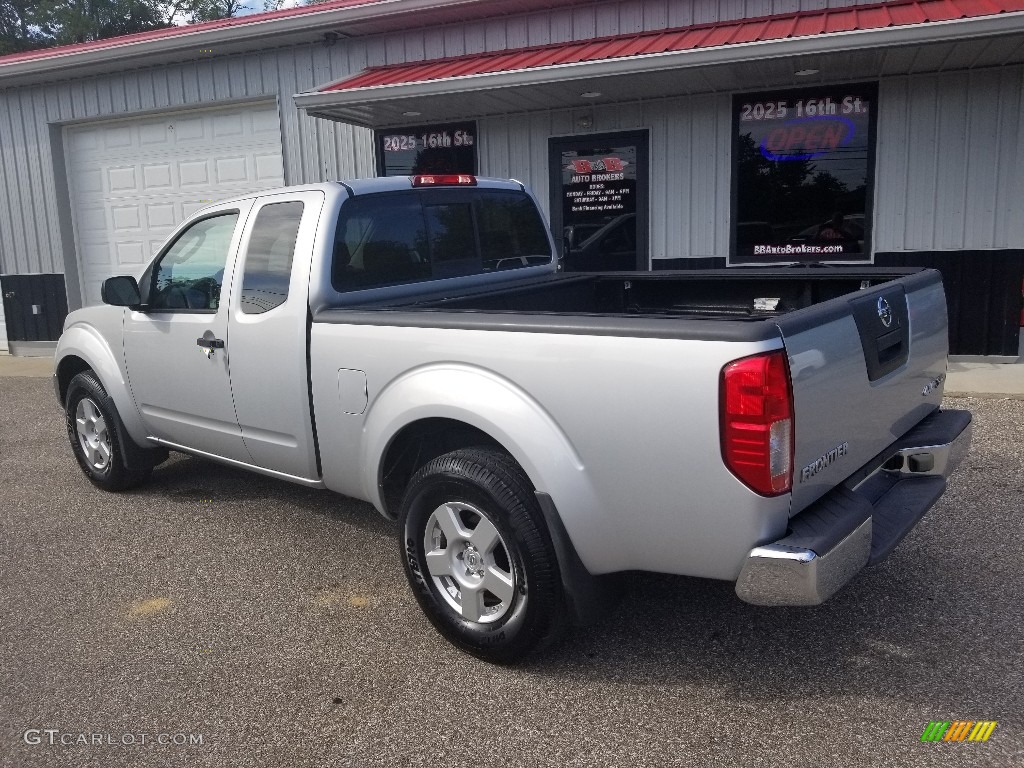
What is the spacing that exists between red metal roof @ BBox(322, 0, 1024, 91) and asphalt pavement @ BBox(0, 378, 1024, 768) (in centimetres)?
438

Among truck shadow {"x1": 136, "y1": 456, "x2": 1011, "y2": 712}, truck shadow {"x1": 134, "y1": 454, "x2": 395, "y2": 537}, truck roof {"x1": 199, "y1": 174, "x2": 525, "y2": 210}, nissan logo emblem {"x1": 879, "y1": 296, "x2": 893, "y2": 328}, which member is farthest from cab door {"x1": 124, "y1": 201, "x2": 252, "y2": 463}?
nissan logo emblem {"x1": 879, "y1": 296, "x2": 893, "y2": 328}

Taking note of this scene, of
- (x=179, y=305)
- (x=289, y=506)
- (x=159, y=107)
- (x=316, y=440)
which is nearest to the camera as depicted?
(x=316, y=440)

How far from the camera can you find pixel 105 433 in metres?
5.40

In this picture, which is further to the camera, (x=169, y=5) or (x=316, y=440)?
(x=169, y=5)

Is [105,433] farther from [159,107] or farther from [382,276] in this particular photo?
[159,107]

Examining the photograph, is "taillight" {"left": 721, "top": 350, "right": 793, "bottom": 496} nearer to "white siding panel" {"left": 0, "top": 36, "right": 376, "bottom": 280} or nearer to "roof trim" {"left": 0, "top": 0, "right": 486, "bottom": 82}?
"roof trim" {"left": 0, "top": 0, "right": 486, "bottom": 82}

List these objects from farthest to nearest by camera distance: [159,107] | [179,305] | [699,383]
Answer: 1. [159,107]
2. [179,305]
3. [699,383]

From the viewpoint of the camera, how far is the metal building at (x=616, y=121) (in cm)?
798

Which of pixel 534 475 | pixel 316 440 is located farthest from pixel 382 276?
pixel 534 475

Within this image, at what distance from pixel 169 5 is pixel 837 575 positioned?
134 feet

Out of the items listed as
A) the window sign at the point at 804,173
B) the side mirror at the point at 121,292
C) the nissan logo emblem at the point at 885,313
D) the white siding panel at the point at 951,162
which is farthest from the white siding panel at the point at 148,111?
the nissan logo emblem at the point at 885,313

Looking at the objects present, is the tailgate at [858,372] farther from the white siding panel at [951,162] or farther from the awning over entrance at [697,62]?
the white siding panel at [951,162]

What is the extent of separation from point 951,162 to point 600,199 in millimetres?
3530

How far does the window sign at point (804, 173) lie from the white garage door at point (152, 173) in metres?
5.88
